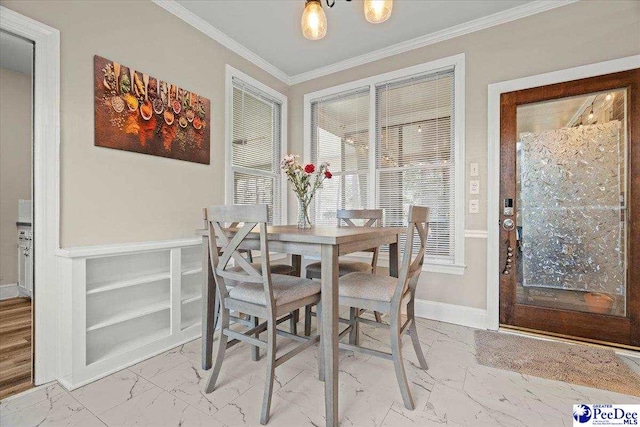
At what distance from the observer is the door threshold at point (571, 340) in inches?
87.7

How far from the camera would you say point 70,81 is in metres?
1.93

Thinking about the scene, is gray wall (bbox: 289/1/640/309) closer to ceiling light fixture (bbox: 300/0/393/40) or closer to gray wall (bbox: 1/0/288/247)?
ceiling light fixture (bbox: 300/0/393/40)

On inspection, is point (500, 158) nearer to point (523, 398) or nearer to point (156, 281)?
point (523, 398)

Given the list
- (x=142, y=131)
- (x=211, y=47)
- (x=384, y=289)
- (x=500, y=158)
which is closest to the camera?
(x=384, y=289)

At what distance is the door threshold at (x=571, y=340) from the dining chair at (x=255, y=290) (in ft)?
6.54

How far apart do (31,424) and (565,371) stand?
3.12 meters

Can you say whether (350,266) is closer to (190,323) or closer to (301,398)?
(301,398)

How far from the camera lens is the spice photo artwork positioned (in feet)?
6.86

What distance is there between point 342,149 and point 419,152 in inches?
37.3

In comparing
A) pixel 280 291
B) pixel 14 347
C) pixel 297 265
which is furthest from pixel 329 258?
pixel 14 347

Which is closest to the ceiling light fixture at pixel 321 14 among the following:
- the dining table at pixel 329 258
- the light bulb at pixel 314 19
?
the light bulb at pixel 314 19

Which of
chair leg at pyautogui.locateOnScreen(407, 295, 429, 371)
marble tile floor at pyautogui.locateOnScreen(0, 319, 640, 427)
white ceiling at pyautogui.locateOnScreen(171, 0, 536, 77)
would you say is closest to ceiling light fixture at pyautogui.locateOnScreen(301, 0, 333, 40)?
white ceiling at pyautogui.locateOnScreen(171, 0, 536, 77)

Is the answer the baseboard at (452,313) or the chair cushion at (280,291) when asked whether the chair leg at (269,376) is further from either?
the baseboard at (452,313)

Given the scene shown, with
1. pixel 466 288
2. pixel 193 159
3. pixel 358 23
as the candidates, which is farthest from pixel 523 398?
pixel 358 23
